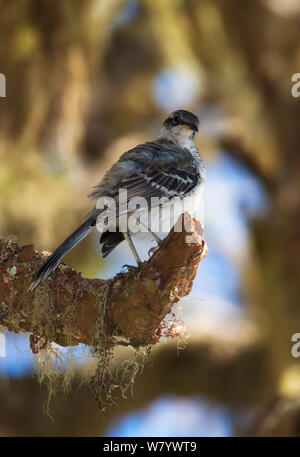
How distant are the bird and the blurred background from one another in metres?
2.65

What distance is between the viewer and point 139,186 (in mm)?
5691

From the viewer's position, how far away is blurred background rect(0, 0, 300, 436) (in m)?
9.04

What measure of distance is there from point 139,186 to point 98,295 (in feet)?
4.06

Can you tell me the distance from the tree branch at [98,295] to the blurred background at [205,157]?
3.33 meters

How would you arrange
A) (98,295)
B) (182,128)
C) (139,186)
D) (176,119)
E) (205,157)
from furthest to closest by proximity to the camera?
(205,157) → (176,119) → (182,128) → (139,186) → (98,295)

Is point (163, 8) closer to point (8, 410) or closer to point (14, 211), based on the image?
point (14, 211)

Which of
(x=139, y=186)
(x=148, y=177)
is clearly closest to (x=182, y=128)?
(x=148, y=177)

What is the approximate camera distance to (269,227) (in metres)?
9.89

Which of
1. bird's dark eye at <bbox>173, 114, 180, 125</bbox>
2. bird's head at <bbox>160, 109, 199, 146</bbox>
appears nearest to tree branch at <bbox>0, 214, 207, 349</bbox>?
bird's head at <bbox>160, 109, 199, 146</bbox>

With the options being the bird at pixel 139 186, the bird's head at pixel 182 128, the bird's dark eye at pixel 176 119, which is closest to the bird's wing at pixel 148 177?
the bird at pixel 139 186

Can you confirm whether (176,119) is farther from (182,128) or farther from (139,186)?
(139,186)

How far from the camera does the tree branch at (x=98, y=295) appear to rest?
14.5 ft

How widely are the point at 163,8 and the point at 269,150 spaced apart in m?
2.42

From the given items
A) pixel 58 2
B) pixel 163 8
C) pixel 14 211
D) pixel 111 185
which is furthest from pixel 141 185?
pixel 163 8
